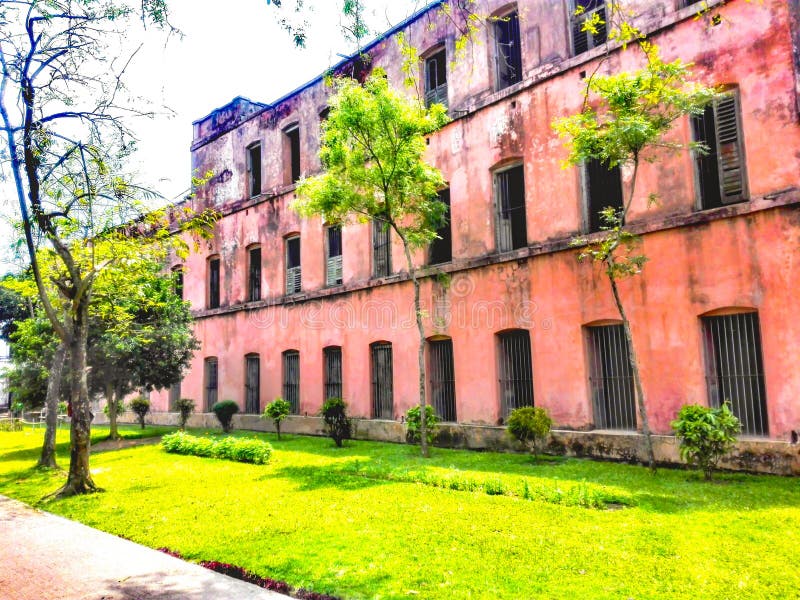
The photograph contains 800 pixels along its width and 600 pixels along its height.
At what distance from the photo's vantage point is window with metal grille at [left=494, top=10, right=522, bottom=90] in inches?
517

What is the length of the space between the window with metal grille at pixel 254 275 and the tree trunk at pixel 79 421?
1008cm

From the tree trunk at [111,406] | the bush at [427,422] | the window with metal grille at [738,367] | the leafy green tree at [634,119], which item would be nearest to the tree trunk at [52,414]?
the tree trunk at [111,406]

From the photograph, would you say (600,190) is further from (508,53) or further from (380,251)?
(380,251)

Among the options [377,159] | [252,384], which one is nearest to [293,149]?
[252,384]

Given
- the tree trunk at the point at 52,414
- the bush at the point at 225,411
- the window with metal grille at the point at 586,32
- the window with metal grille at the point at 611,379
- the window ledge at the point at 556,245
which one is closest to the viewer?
the window ledge at the point at 556,245

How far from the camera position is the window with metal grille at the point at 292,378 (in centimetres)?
1772

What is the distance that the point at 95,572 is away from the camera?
5391 mm

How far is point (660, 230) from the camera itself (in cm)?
998

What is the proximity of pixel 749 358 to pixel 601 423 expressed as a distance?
2.89 metres

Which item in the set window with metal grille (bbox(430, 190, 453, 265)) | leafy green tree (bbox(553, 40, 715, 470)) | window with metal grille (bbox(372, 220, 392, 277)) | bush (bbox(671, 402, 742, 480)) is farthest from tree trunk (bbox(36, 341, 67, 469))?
bush (bbox(671, 402, 742, 480))

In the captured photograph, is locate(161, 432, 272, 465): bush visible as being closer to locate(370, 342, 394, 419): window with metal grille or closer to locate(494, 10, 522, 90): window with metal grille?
locate(370, 342, 394, 419): window with metal grille

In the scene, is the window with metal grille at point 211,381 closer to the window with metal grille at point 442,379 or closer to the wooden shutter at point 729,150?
the window with metal grille at point 442,379

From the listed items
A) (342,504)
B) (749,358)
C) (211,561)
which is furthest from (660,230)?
(211,561)

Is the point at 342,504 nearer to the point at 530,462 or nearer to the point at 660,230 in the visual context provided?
the point at 530,462
